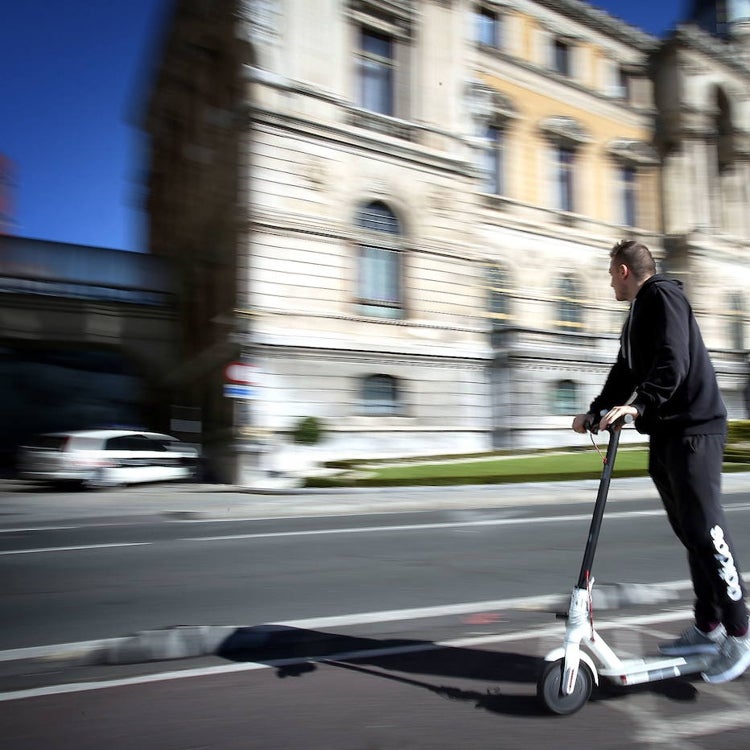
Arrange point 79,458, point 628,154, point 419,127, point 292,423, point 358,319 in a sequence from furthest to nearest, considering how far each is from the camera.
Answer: point 628,154
point 419,127
point 358,319
point 292,423
point 79,458

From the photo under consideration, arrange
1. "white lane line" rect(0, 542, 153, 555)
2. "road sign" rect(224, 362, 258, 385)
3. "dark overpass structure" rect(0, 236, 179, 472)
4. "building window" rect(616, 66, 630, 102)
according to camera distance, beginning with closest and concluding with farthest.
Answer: "white lane line" rect(0, 542, 153, 555) < "road sign" rect(224, 362, 258, 385) < "dark overpass structure" rect(0, 236, 179, 472) < "building window" rect(616, 66, 630, 102)

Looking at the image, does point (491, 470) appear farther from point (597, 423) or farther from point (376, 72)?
point (597, 423)

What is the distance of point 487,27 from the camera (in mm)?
28297

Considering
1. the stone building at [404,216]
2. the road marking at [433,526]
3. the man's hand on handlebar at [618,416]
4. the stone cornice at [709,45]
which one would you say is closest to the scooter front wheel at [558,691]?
the man's hand on handlebar at [618,416]

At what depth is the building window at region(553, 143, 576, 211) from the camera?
29844 millimetres

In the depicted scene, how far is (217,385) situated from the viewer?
21.6m

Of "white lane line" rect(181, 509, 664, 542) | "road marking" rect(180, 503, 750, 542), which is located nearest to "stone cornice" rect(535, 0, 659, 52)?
"road marking" rect(180, 503, 750, 542)

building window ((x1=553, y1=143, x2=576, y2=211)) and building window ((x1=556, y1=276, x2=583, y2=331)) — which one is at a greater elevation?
building window ((x1=553, y1=143, x2=576, y2=211))

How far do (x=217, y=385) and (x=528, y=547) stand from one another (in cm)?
1583

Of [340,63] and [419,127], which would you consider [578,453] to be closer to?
[419,127]

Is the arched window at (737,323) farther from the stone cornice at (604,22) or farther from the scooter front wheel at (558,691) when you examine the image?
the scooter front wheel at (558,691)

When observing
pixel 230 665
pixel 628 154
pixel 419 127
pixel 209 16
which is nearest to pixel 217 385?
pixel 419 127

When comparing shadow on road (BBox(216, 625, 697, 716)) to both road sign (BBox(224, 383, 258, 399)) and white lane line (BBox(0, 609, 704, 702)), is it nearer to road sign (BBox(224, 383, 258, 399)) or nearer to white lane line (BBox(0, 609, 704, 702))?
white lane line (BBox(0, 609, 704, 702))

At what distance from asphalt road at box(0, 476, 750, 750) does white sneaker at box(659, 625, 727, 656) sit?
0.49 ft
